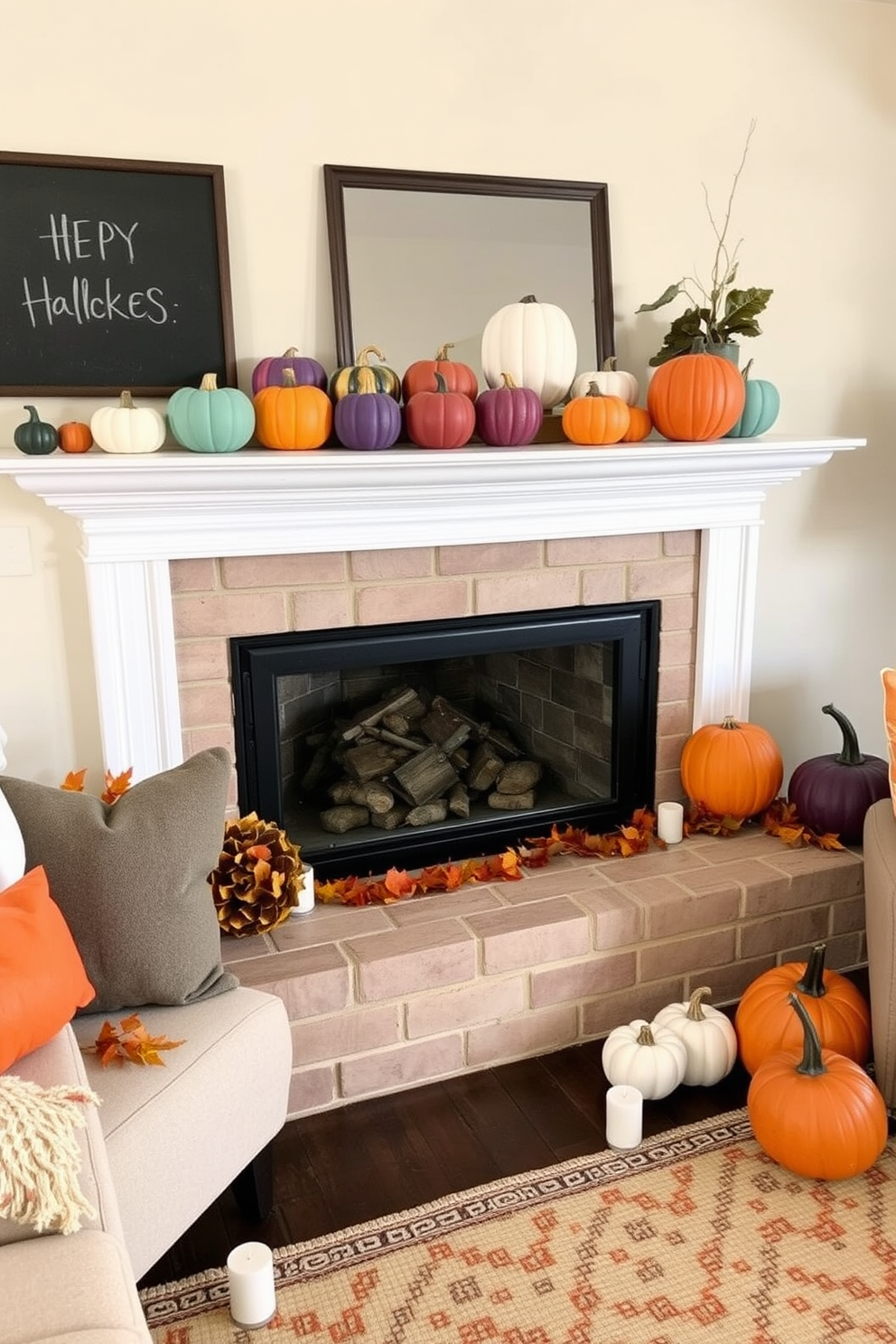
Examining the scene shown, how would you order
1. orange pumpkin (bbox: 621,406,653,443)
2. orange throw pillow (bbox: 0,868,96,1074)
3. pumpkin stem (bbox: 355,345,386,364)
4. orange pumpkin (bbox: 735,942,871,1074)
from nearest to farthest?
orange throw pillow (bbox: 0,868,96,1074) < orange pumpkin (bbox: 735,942,871,1074) < pumpkin stem (bbox: 355,345,386,364) < orange pumpkin (bbox: 621,406,653,443)

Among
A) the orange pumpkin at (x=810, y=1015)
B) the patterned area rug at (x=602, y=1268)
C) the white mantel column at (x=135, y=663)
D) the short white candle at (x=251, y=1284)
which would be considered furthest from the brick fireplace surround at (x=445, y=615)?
the short white candle at (x=251, y=1284)

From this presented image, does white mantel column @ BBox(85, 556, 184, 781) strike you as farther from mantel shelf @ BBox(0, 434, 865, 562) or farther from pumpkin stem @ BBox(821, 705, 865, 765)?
pumpkin stem @ BBox(821, 705, 865, 765)

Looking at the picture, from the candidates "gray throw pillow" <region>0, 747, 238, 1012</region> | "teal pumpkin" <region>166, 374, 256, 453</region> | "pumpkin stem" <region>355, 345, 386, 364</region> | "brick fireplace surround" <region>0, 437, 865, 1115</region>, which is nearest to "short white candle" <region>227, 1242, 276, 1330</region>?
"gray throw pillow" <region>0, 747, 238, 1012</region>

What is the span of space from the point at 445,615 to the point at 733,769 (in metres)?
0.83

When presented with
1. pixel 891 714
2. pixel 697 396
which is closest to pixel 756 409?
pixel 697 396

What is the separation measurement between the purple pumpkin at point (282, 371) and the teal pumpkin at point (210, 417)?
11 cm

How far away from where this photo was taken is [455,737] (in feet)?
9.48

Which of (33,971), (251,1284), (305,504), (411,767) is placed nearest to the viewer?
(33,971)

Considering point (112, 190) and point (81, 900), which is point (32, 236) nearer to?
point (112, 190)

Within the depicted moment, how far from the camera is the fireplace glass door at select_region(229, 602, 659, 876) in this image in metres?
2.57

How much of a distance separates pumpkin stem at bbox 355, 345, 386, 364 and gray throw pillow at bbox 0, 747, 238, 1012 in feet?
3.19

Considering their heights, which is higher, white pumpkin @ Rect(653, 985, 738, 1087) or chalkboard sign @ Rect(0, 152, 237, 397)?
chalkboard sign @ Rect(0, 152, 237, 397)

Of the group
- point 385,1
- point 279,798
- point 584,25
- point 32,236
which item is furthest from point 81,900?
point 584,25

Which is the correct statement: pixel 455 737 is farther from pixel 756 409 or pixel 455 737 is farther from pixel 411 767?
pixel 756 409
